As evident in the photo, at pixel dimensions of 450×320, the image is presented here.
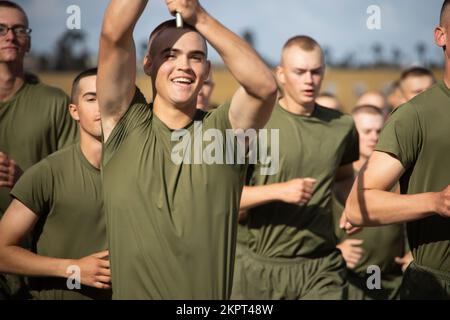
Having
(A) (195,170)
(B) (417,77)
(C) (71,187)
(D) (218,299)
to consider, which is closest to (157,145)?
(A) (195,170)

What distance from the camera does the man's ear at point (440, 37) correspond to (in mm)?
5141

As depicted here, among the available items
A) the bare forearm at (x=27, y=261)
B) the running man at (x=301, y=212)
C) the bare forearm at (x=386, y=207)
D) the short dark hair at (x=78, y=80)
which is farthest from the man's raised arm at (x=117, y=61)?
the running man at (x=301, y=212)

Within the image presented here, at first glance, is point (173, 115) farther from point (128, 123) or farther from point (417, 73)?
point (417, 73)

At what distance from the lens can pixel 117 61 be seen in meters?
4.17

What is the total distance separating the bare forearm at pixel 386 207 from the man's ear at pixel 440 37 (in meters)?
0.94

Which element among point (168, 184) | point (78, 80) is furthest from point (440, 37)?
point (78, 80)

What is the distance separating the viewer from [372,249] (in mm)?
8445

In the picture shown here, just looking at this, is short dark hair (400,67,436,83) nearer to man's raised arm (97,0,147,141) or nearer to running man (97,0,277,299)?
running man (97,0,277,299)

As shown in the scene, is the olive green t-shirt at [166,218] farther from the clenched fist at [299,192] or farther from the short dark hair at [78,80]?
the clenched fist at [299,192]

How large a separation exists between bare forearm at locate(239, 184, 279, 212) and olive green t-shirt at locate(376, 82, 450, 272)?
194 centimetres

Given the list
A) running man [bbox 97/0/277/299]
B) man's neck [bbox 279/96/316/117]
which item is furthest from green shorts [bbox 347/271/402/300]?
running man [bbox 97/0/277/299]

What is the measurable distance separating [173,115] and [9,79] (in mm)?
3136

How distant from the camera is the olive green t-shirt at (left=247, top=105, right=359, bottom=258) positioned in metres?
7.37
